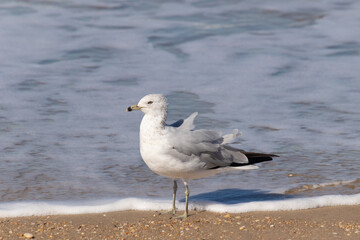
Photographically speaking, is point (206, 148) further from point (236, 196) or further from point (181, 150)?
point (236, 196)

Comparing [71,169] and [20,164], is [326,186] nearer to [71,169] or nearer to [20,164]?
[71,169]

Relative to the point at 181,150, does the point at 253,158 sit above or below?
below

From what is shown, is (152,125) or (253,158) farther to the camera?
(253,158)

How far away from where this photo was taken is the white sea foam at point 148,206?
5.35 metres

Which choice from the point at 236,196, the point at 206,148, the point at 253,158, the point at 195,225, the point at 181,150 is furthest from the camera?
the point at 236,196

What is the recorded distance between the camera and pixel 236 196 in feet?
19.3

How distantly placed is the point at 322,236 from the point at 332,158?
2000 mm

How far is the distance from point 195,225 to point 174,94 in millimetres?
3868

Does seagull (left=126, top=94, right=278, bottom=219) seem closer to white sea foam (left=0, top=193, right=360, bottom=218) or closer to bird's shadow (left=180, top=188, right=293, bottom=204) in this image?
white sea foam (left=0, top=193, right=360, bottom=218)

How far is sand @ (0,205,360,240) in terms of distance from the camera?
4875 mm

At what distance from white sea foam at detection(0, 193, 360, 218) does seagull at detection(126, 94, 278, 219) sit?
21 centimetres

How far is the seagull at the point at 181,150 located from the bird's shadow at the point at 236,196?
32 centimetres

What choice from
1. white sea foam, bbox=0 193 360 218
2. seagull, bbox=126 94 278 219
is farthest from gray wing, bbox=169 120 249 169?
white sea foam, bbox=0 193 360 218

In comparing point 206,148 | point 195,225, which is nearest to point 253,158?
point 206,148
